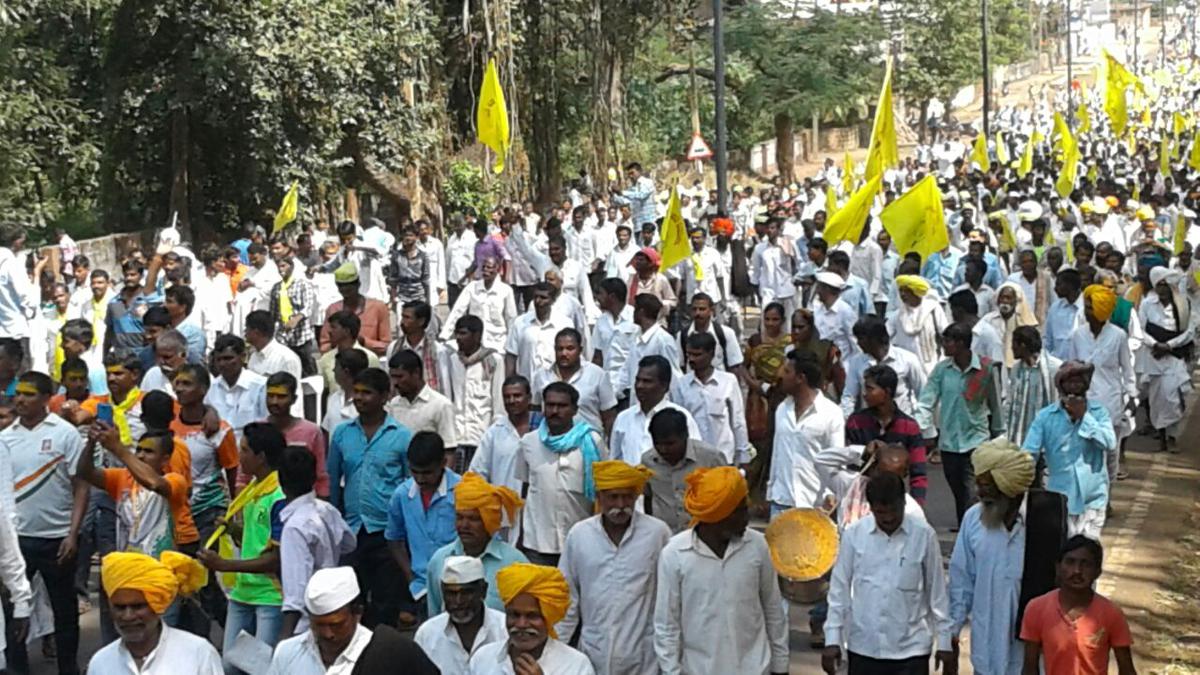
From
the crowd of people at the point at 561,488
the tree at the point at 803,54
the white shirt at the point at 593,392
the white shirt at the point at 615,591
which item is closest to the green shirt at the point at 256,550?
the crowd of people at the point at 561,488

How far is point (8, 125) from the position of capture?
23.3 meters

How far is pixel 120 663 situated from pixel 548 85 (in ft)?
80.3

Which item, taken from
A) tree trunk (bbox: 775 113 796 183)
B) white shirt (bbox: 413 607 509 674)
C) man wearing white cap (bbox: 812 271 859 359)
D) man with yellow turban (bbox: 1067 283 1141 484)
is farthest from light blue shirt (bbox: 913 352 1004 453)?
tree trunk (bbox: 775 113 796 183)

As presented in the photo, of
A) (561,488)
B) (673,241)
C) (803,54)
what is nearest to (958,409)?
(561,488)

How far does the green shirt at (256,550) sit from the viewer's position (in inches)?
275

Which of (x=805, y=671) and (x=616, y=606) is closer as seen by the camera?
(x=616, y=606)

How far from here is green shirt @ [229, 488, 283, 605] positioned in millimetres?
6980

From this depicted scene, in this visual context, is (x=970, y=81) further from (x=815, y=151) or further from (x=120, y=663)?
(x=120, y=663)

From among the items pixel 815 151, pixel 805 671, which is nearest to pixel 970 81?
pixel 815 151

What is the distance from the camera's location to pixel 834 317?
38.9ft

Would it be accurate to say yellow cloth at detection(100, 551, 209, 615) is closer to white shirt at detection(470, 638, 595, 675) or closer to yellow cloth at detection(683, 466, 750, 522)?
white shirt at detection(470, 638, 595, 675)

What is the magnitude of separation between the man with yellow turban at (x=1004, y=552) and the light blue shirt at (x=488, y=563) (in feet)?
5.24

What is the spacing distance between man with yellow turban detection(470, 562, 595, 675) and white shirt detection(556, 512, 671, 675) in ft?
2.95

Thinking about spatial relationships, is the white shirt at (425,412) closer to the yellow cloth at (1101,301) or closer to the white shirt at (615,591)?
the white shirt at (615,591)
